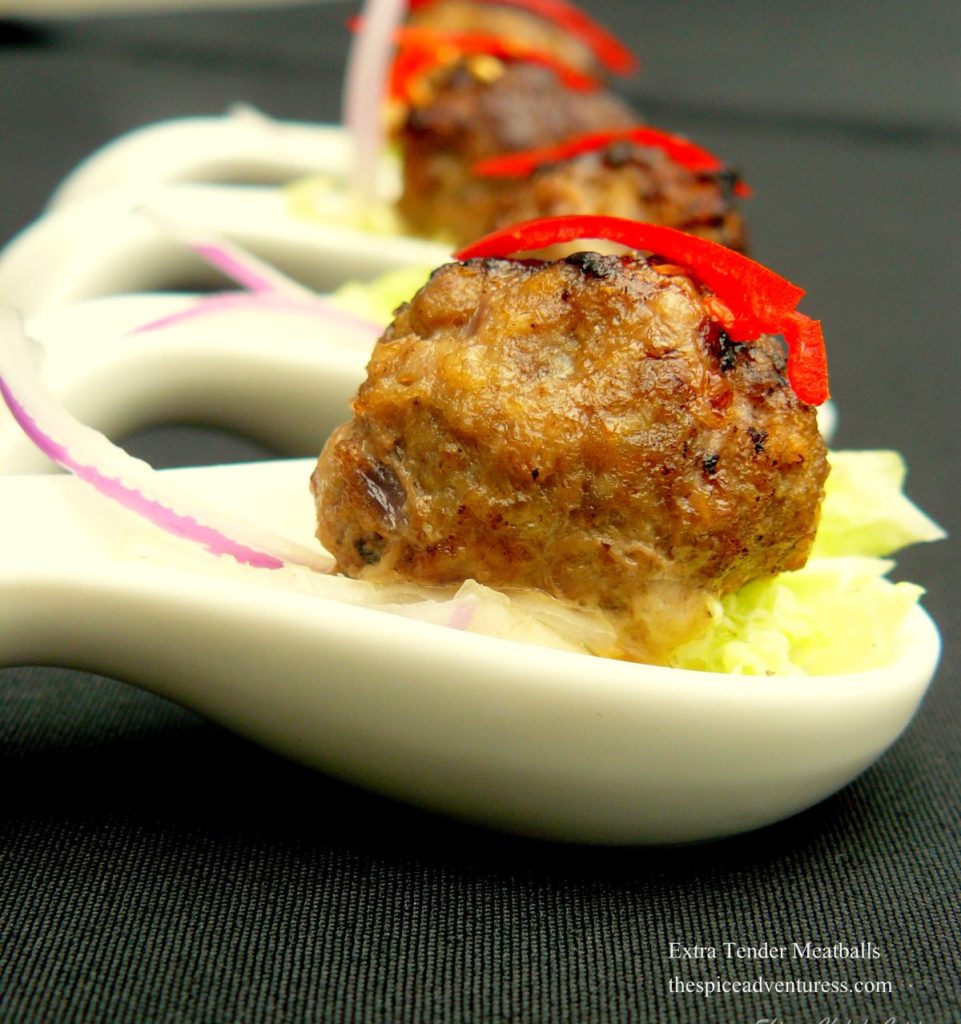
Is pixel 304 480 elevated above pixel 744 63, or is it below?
above

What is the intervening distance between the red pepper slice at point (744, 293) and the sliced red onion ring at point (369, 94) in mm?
2528

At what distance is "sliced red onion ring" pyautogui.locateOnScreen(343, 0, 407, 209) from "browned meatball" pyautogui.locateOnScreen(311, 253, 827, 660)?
2620 mm

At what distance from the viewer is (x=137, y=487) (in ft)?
7.11

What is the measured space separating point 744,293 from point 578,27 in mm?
3632

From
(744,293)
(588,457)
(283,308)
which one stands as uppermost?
(744,293)

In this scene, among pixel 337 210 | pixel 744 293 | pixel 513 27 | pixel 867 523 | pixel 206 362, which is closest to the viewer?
pixel 744 293

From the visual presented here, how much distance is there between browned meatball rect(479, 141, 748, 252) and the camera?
3457 millimetres

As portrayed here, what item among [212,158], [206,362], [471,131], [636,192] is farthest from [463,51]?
[206,362]

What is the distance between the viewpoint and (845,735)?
2.00m

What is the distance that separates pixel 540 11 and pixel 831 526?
11.3ft

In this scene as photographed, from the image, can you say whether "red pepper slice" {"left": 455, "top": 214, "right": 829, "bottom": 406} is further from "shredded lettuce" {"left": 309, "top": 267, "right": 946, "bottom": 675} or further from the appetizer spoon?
the appetizer spoon

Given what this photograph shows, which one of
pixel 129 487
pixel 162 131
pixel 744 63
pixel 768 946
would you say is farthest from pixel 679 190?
pixel 744 63

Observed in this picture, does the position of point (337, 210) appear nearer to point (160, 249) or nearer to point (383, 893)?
point (160, 249)

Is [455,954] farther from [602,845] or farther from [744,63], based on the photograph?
[744,63]
